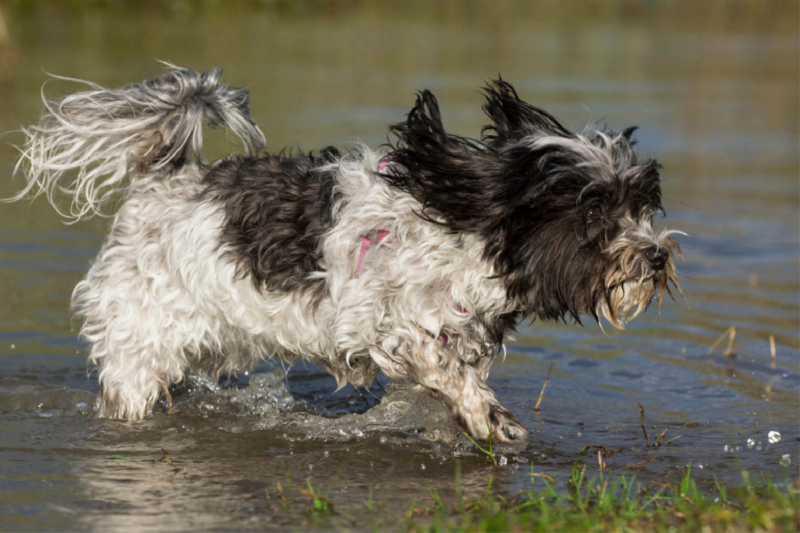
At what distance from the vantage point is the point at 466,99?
14.7 m

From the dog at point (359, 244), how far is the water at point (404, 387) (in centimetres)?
38

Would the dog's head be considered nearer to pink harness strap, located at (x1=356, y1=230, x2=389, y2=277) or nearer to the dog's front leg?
pink harness strap, located at (x1=356, y1=230, x2=389, y2=277)

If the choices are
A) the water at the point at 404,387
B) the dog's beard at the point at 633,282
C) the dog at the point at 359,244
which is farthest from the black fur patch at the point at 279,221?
the dog's beard at the point at 633,282

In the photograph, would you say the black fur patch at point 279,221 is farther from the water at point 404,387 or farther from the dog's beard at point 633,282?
the dog's beard at point 633,282

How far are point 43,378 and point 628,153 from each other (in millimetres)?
3633

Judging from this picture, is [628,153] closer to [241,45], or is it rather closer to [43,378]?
[43,378]


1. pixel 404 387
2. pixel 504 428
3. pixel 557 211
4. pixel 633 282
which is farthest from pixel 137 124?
pixel 633 282

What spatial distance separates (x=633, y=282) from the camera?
407 cm

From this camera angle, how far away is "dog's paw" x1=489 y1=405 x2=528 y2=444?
442cm

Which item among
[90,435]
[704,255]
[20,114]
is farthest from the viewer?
[20,114]

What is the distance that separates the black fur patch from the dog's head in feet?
1.54

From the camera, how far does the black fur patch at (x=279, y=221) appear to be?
14.6 feet

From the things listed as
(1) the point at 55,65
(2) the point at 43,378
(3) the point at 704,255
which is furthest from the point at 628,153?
(1) the point at 55,65

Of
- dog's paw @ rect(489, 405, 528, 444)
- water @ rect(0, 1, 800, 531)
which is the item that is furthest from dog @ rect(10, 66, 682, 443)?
water @ rect(0, 1, 800, 531)
